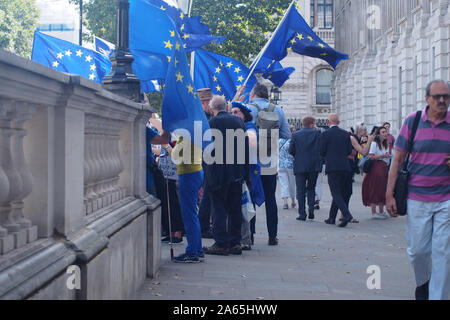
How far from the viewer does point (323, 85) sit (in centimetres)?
6116

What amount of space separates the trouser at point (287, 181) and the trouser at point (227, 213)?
6.71m

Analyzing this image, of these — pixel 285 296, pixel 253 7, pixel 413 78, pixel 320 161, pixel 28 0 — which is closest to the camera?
pixel 285 296

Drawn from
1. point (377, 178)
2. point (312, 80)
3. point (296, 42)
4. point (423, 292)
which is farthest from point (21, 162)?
point (312, 80)

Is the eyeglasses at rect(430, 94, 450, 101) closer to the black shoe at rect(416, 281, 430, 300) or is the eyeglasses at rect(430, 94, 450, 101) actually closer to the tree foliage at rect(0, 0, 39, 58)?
the black shoe at rect(416, 281, 430, 300)

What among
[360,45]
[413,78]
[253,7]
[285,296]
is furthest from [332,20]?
[285,296]

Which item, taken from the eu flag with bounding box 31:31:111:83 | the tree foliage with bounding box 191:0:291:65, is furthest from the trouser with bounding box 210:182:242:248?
the tree foliage with bounding box 191:0:291:65

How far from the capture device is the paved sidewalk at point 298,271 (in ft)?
20.2

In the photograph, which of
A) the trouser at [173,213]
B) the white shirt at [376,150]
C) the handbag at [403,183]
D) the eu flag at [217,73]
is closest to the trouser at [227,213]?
the trouser at [173,213]

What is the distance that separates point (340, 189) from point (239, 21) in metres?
22.3

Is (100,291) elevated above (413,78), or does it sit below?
below

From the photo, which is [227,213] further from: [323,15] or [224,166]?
[323,15]

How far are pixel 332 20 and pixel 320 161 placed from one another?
48.6 m

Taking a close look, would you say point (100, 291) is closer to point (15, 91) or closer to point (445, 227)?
point (15, 91)

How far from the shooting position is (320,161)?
13.2 metres
